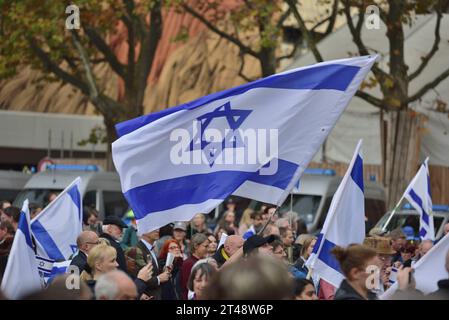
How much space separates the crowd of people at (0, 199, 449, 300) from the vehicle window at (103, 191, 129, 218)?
6738mm

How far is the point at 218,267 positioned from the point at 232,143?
106 cm

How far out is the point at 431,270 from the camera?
870 centimetres

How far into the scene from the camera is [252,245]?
10539 mm

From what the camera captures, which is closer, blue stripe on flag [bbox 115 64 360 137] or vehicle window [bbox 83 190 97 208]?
blue stripe on flag [bbox 115 64 360 137]

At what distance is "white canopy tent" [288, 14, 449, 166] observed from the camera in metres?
24.9

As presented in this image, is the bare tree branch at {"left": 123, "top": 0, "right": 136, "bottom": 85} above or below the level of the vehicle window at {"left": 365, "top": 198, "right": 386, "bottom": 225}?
above

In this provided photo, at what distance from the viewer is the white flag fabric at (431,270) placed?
838cm

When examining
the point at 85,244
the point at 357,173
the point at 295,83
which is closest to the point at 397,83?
the point at 357,173

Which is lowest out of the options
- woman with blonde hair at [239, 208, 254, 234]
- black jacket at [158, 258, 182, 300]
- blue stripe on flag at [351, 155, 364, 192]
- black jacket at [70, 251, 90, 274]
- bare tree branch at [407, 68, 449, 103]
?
woman with blonde hair at [239, 208, 254, 234]

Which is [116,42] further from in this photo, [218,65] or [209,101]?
[209,101]

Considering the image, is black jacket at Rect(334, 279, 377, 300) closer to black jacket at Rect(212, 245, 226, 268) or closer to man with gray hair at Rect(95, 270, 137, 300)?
man with gray hair at Rect(95, 270, 137, 300)

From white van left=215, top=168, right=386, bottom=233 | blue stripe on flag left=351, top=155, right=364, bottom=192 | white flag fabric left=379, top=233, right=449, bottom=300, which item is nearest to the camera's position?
white flag fabric left=379, top=233, right=449, bottom=300

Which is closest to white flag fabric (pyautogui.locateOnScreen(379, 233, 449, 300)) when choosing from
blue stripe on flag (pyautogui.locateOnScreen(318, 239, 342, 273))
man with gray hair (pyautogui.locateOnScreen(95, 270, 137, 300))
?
blue stripe on flag (pyautogui.locateOnScreen(318, 239, 342, 273))

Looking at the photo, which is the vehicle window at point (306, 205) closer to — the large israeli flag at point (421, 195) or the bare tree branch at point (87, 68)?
Result: the bare tree branch at point (87, 68)
